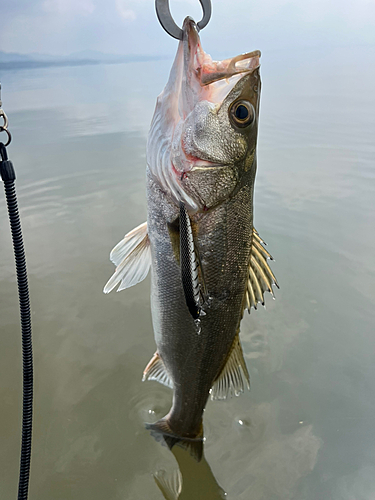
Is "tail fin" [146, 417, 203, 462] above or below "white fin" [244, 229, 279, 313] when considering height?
below

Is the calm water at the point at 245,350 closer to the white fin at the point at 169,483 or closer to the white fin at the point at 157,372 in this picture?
the white fin at the point at 169,483

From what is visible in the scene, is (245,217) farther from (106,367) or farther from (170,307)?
(106,367)

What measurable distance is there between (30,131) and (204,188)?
30.3 feet

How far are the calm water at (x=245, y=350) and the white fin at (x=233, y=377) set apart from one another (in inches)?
24.4

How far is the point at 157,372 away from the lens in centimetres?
191

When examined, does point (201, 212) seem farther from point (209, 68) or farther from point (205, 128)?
point (209, 68)

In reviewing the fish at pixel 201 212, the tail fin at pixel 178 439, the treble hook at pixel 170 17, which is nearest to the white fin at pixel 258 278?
the fish at pixel 201 212

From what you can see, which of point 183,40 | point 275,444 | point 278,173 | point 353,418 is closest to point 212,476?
point 275,444

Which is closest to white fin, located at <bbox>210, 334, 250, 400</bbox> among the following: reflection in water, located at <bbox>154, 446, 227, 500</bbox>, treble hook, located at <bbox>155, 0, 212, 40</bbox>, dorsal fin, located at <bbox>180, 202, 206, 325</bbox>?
dorsal fin, located at <bbox>180, 202, 206, 325</bbox>

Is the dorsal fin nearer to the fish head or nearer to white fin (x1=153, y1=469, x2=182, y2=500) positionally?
the fish head

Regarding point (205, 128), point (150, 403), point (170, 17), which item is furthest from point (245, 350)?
point (170, 17)

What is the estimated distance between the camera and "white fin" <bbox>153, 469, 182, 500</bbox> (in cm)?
198

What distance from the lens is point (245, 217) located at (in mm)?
1503

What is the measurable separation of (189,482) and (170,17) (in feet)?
7.59
